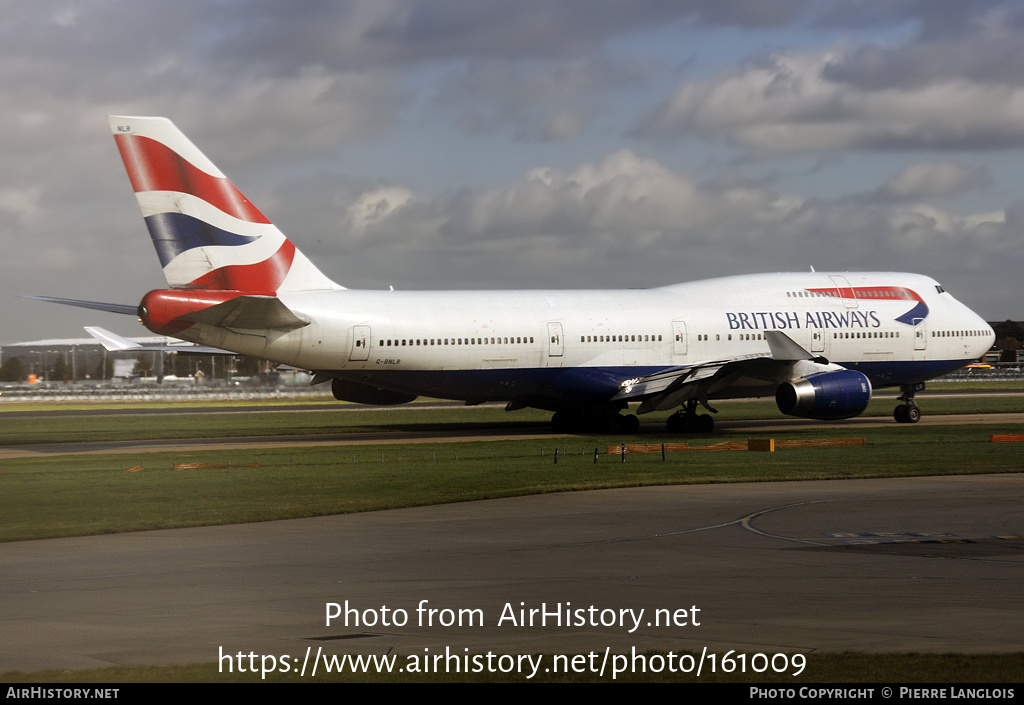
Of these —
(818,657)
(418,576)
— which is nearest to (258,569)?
(418,576)

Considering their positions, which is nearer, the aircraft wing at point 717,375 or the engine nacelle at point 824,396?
the engine nacelle at point 824,396

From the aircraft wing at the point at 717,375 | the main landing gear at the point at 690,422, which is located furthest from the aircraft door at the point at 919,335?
the main landing gear at the point at 690,422

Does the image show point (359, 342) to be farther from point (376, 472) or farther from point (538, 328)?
point (376, 472)

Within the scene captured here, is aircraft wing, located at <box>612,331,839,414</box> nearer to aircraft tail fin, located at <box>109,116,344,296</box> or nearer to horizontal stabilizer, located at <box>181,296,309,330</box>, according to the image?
horizontal stabilizer, located at <box>181,296,309,330</box>

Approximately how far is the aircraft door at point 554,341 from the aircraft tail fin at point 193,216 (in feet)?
32.1

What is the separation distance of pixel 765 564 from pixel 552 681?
22.1 feet

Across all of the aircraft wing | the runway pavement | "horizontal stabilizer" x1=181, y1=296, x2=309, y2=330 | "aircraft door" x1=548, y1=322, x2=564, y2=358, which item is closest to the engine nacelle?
the aircraft wing

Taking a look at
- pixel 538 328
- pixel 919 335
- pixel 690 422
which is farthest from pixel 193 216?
pixel 919 335

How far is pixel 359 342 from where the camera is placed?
40156mm

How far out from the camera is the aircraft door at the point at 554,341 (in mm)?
43375

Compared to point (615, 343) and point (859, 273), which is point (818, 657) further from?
point (859, 273)

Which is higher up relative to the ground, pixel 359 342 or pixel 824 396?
pixel 359 342

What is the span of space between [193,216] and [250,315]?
386 cm

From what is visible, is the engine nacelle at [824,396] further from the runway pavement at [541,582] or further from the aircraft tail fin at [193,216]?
the aircraft tail fin at [193,216]
